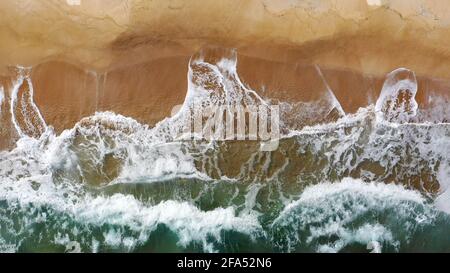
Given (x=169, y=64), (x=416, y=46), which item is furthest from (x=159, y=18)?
(x=416, y=46)

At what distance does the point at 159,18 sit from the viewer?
6895 millimetres

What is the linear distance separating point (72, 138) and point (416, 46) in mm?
5529

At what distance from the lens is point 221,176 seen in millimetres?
7074

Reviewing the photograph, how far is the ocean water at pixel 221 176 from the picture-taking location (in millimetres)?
7012

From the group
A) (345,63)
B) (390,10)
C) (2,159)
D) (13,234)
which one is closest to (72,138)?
(2,159)

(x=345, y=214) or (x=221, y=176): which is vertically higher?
(x=221, y=176)

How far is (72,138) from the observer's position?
6.99m

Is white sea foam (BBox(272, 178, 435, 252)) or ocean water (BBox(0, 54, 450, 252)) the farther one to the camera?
white sea foam (BBox(272, 178, 435, 252))

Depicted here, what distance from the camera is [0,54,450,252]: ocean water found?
701 cm

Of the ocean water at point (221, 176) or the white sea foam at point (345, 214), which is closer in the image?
the ocean water at point (221, 176)

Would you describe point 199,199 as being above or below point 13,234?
above
